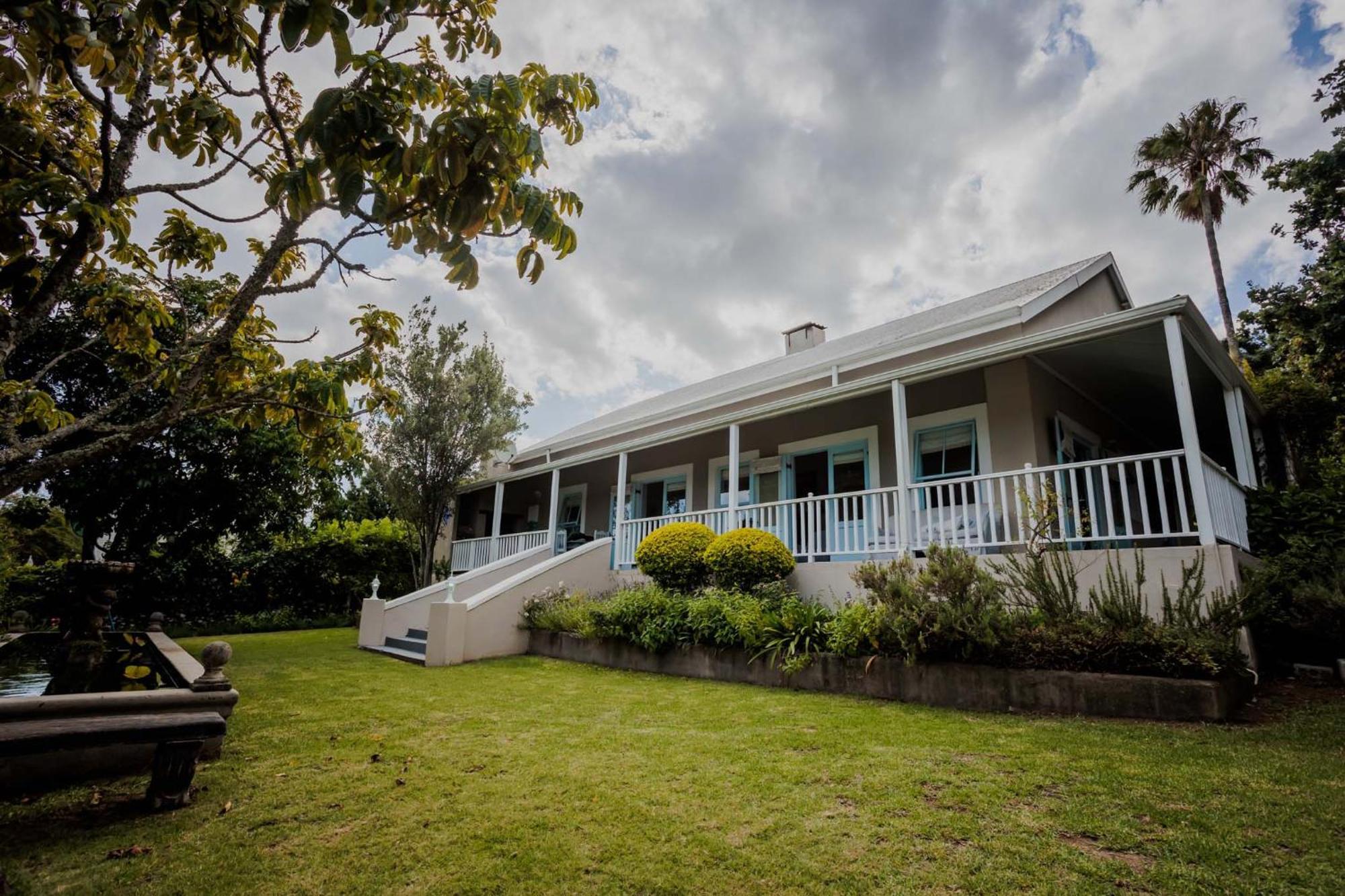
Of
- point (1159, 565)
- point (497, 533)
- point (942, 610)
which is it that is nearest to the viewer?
point (942, 610)

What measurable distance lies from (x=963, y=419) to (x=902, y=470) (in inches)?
96.4

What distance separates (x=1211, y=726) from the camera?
4234 millimetres

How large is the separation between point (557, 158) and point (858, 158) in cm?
875

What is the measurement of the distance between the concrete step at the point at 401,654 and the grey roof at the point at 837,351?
7140mm

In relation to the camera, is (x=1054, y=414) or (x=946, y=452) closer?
→ (x=1054, y=414)

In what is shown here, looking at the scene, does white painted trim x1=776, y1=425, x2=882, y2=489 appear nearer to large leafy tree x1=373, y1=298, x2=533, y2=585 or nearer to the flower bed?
the flower bed

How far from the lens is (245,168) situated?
363 cm

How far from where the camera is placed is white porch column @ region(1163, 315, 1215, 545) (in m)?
5.46

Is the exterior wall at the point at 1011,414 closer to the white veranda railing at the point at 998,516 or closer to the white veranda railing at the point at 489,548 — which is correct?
the white veranda railing at the point at 998,516

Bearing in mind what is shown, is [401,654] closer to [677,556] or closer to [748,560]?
[677,556]

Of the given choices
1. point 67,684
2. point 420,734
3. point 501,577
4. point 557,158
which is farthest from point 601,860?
point 501,577

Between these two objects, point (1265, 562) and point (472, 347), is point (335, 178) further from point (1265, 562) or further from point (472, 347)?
point (472, 347)

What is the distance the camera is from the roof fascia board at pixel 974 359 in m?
6.27

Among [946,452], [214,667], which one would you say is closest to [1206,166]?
[946,452]
